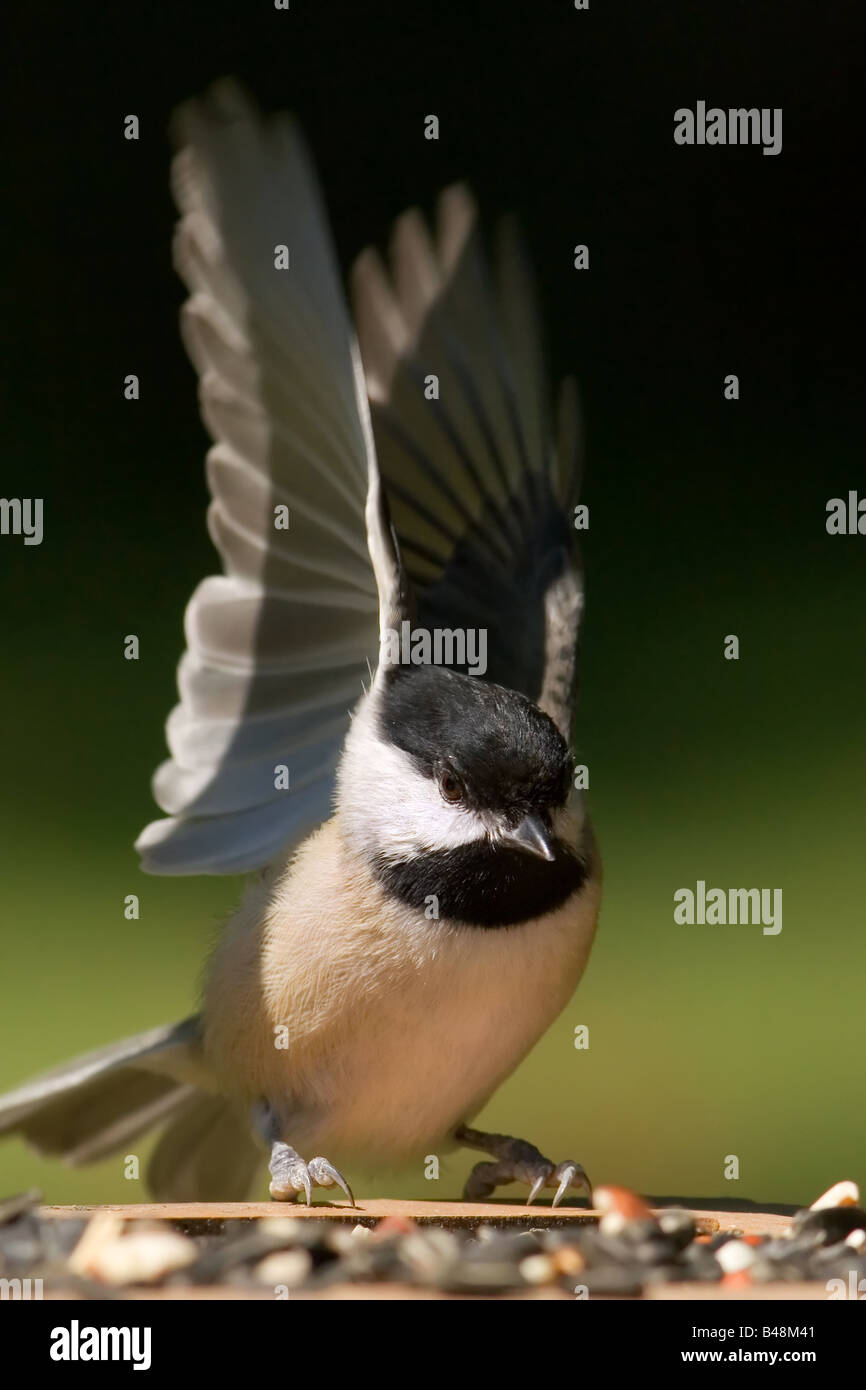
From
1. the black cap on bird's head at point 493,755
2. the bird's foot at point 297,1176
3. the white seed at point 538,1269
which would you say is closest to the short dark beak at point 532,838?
the black cap on bird's head at point 493,755

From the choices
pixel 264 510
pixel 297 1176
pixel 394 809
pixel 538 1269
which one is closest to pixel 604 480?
pixel 264 510

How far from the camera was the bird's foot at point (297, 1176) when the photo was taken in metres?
1.82

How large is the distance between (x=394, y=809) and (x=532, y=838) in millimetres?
187

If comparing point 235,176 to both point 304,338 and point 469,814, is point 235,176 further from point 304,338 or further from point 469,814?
point 469,814

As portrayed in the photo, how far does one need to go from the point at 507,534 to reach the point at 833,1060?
1.24 m

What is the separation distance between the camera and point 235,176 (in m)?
2.00

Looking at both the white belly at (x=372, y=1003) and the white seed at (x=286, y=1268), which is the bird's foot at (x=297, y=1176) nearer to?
the white belly at (x=372, y=1003)

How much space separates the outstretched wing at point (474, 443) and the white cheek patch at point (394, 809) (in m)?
0.33

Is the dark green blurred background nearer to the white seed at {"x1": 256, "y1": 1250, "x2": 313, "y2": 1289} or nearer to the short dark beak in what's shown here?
the short dark beak

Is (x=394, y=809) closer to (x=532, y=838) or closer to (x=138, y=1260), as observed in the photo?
(x=532, y=838)

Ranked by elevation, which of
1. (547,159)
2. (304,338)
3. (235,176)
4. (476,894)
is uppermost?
(547,159)

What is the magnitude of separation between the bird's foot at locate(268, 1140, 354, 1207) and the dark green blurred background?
3.43 feet

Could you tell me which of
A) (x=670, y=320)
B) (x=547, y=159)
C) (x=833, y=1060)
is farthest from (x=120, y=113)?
(x=833, y=1060)

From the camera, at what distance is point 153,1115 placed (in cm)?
237
